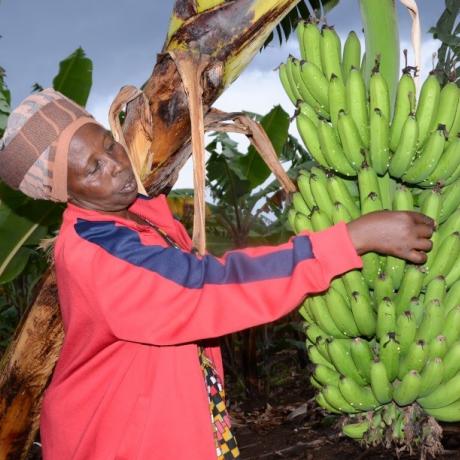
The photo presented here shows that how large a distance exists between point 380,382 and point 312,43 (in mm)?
837

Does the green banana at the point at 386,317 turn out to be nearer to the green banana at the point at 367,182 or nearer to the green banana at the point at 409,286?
the green banana at the point at 409,286

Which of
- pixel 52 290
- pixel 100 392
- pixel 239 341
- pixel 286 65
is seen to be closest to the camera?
pixel 100 392

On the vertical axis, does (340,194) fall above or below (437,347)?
above

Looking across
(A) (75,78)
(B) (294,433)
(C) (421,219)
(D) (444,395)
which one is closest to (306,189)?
(C) (421,219)

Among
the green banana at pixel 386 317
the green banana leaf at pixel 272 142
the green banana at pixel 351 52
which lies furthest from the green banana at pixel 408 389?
the green banana leaf at pixel 272 142

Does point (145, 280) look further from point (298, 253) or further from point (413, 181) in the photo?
point (413, 181)

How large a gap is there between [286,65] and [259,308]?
712mm

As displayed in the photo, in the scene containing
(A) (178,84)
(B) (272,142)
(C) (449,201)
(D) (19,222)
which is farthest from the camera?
(B) (272,142)

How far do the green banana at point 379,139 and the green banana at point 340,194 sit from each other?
0.09 meters

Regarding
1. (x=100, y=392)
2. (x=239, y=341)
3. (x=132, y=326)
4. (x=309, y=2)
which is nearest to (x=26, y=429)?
(x=100, y=392)

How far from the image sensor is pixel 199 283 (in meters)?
1.33

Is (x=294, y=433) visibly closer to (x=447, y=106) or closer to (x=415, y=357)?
(x=415, y=357)

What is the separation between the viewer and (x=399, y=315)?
1477 mm

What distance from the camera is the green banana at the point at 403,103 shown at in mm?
1469
